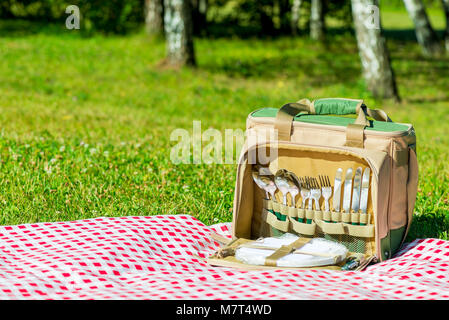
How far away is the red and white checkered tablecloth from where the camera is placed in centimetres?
317

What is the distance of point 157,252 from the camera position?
382 cm

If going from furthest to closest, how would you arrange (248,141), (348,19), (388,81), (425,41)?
(348,19)
(425,41)
(388,81)
(248,141)

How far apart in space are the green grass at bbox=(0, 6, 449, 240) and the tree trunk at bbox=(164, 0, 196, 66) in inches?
10.3

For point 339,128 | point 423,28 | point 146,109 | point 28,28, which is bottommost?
point 146,109

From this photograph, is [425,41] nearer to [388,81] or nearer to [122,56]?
[388,81]

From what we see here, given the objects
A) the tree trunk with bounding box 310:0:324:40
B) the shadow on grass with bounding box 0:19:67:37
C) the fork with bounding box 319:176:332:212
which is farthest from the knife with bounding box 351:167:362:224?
the shadow on grass with bounding box 0:19:67:37

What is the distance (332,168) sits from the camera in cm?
389

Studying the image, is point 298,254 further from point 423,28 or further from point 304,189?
point 423,28

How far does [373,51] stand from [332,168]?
7036 millimetres

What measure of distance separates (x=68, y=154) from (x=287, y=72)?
7.62m

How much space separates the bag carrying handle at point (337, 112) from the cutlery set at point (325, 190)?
0.68 feet

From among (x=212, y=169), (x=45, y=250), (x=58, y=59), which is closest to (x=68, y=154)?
(x=212, y=169)

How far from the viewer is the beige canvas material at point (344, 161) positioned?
3.66 m

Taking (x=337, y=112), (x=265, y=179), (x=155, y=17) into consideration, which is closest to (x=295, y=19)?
(x=155, y=17)
